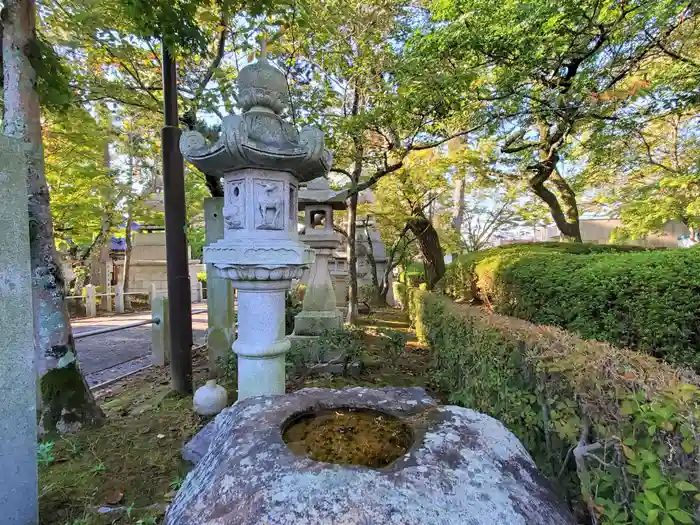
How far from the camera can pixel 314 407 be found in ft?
6.66

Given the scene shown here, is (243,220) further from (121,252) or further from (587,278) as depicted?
(121,252)

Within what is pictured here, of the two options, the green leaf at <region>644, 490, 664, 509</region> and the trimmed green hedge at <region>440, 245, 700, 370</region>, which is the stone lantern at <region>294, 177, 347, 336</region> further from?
the green leaf at <region>644, 490, 664, 509</region>

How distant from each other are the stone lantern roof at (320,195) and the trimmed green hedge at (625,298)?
129 inches

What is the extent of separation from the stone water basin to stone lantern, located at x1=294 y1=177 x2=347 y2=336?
387cm

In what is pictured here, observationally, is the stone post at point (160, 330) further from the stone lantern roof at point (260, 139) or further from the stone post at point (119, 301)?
the stone post at point (119, 301)

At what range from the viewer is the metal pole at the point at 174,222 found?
4.10 m

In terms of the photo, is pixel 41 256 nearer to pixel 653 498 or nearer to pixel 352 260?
pixel 653 498

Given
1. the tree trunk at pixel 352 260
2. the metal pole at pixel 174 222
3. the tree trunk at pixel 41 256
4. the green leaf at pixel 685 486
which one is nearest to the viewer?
the green leaf at pixel 685 486

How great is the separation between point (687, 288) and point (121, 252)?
899 inches

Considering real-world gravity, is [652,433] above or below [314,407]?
above

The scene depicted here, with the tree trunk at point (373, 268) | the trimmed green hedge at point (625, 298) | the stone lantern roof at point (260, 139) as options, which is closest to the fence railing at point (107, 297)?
the tree trunk at point (373, 268)

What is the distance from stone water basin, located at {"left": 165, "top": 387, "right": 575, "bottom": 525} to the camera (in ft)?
3.90

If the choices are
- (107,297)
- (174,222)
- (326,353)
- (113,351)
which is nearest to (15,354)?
(174,222)

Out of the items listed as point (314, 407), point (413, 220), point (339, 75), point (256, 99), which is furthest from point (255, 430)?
point (413, 220)
